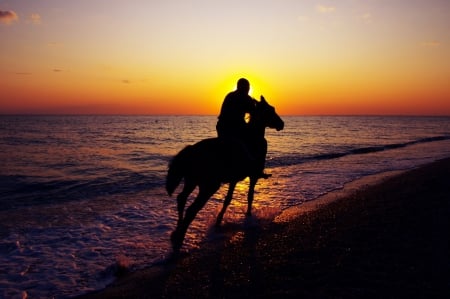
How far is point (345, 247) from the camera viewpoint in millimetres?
5840

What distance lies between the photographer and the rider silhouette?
24.8 feet

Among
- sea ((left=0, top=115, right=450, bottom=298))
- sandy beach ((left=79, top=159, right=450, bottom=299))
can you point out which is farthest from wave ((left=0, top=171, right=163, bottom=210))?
sandy beach ((left=79, top=159, right=450, bottom=299))

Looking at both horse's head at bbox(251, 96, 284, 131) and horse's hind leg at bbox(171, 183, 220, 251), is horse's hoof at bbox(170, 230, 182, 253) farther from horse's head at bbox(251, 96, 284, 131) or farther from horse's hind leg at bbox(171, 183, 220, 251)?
horse's head at bbox(251, 96, 284, 131)

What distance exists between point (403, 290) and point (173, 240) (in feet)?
13.7

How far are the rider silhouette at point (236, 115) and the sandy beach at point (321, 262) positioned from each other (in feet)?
6.82

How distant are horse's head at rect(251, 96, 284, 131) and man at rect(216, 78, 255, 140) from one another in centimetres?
67

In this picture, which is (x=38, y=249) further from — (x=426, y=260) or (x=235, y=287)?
(x=426, y=260)

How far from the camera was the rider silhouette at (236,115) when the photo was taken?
7551 mm

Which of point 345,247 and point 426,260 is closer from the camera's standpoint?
point 426,260

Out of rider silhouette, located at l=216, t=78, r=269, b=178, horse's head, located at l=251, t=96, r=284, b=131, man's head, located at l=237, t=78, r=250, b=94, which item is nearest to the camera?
rider silhouette, located at l=216, t=78, r=269, b=178

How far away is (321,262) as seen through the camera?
528 cm

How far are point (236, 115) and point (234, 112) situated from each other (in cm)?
8

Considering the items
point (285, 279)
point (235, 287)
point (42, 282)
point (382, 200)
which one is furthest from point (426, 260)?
point (42, 282)

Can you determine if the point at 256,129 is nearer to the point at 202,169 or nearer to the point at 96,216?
the point at 202,169
